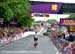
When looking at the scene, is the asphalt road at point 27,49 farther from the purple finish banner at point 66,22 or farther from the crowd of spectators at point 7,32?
the purple finish banner at point 66,22

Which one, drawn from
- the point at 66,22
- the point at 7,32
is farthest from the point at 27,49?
the point at 7,32

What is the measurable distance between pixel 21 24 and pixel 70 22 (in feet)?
216

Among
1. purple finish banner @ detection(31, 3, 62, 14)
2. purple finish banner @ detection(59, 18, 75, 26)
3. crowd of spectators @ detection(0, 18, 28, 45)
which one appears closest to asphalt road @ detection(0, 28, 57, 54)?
crowd of spectators @ detection(0, 18, 28, 45)

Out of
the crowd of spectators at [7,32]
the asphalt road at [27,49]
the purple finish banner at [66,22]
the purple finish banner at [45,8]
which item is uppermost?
the purple finish banner at [66,22]

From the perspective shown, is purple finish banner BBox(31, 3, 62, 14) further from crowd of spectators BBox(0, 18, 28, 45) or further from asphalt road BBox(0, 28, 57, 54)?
asphalt road BBox(0, 28, 57, 54)

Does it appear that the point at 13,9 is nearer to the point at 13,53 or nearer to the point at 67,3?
the point at 13,53

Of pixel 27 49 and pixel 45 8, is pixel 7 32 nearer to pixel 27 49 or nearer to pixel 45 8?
pixel 27 49

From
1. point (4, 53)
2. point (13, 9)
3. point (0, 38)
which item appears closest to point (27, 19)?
point (13, 9)

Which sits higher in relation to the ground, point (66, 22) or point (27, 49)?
point (66, 22)

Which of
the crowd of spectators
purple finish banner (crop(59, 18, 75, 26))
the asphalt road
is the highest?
purple finish banner (crop(59, 18, 75, 26))

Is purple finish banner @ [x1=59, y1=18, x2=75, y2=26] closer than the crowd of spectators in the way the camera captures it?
Yes

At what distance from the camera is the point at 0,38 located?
4541 cm

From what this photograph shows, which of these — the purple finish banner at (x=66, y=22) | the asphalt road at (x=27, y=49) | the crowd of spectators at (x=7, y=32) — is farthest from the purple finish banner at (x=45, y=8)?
the purple finish banner at (x=66, y=22)

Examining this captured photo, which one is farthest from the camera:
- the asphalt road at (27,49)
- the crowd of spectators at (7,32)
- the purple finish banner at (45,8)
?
the purple finish banner at (45,8)
